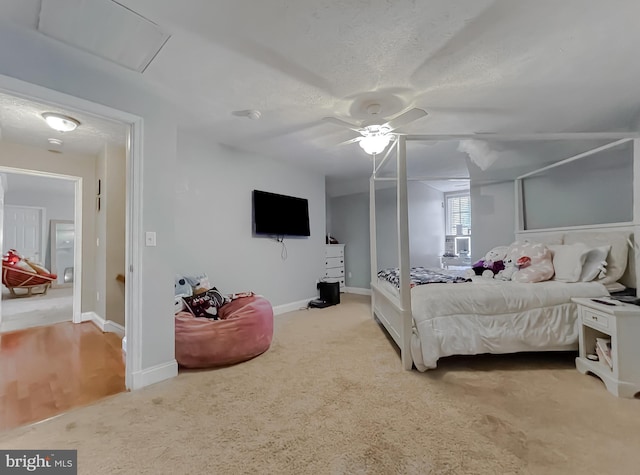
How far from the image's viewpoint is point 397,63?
1928 mm

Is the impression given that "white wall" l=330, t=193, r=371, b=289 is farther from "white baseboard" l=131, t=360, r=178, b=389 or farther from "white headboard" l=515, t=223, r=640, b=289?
"white baseboard" l=131, t=360, r=178, b=389

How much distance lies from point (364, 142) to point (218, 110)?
4.60 ft

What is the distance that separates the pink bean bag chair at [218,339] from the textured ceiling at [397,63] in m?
1.92

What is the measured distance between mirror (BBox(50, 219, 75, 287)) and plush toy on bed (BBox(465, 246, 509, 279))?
943cm

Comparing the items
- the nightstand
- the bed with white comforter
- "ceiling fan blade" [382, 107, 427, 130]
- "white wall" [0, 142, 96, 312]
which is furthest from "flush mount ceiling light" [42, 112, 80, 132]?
the nightstand

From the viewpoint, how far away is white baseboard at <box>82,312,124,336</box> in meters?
3.44

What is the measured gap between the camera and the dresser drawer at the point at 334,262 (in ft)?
18.4

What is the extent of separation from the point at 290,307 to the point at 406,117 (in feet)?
10.3

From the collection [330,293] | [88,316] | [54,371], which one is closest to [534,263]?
[330,293]

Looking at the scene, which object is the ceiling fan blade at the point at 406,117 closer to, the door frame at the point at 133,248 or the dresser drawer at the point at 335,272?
the door frame at the point at 133,248

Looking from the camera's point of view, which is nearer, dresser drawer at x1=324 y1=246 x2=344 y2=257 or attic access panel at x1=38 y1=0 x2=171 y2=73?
attic access panel at x1=38 y1=0 x2=171 y2=73

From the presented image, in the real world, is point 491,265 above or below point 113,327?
above

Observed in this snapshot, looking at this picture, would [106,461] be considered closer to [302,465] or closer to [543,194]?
[302,465]

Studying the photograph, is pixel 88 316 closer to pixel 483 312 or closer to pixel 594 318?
pixel 483 312
